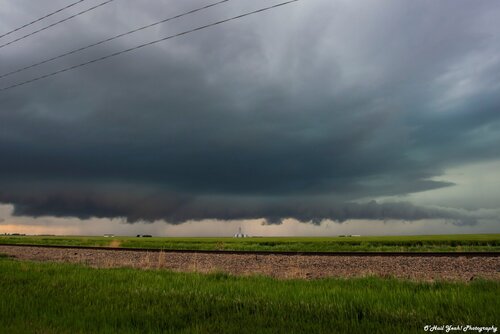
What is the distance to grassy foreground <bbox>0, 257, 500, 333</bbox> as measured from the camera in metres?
6.84

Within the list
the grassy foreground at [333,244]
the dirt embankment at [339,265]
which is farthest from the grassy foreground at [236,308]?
the grassy foreground at [333,244]

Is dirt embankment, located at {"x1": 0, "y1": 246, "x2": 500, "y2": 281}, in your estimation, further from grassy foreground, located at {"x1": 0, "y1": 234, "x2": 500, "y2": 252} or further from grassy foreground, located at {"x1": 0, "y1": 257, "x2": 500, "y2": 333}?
grassy foreground, located at {"x1": 0, "y1": 234, "x2": 500, "y2": 252}

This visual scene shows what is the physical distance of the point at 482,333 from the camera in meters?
6.25

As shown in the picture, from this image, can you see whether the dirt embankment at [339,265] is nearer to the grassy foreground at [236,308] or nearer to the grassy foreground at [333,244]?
the grassy foreground at [236,308]

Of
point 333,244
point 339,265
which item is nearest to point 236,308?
point 339,265

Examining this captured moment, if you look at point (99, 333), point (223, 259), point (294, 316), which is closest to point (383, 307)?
point (294, 316)

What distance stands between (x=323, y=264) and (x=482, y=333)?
15.1m

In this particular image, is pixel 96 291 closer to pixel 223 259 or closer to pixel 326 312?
pixel 326 312

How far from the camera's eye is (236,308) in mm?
8438

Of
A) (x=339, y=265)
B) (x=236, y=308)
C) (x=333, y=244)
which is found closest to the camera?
(x=236, y=308)

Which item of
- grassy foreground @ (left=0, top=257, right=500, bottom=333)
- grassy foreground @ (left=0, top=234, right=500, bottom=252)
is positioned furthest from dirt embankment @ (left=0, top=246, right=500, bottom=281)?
grassy foreground @ (left=0, top=234, right=500, bottom=252)

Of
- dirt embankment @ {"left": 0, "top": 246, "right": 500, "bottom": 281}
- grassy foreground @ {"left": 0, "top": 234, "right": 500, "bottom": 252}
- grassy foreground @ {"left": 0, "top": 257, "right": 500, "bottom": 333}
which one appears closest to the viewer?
grassy foreground @ {"left": 0, "top": 257, "right": 500, "bottom": 333}

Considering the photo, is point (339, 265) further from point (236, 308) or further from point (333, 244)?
point (333, 244)

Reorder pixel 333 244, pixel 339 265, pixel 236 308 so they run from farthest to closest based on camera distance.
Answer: pixel 333 244 → pixel 339 265 → pixel 236 308
